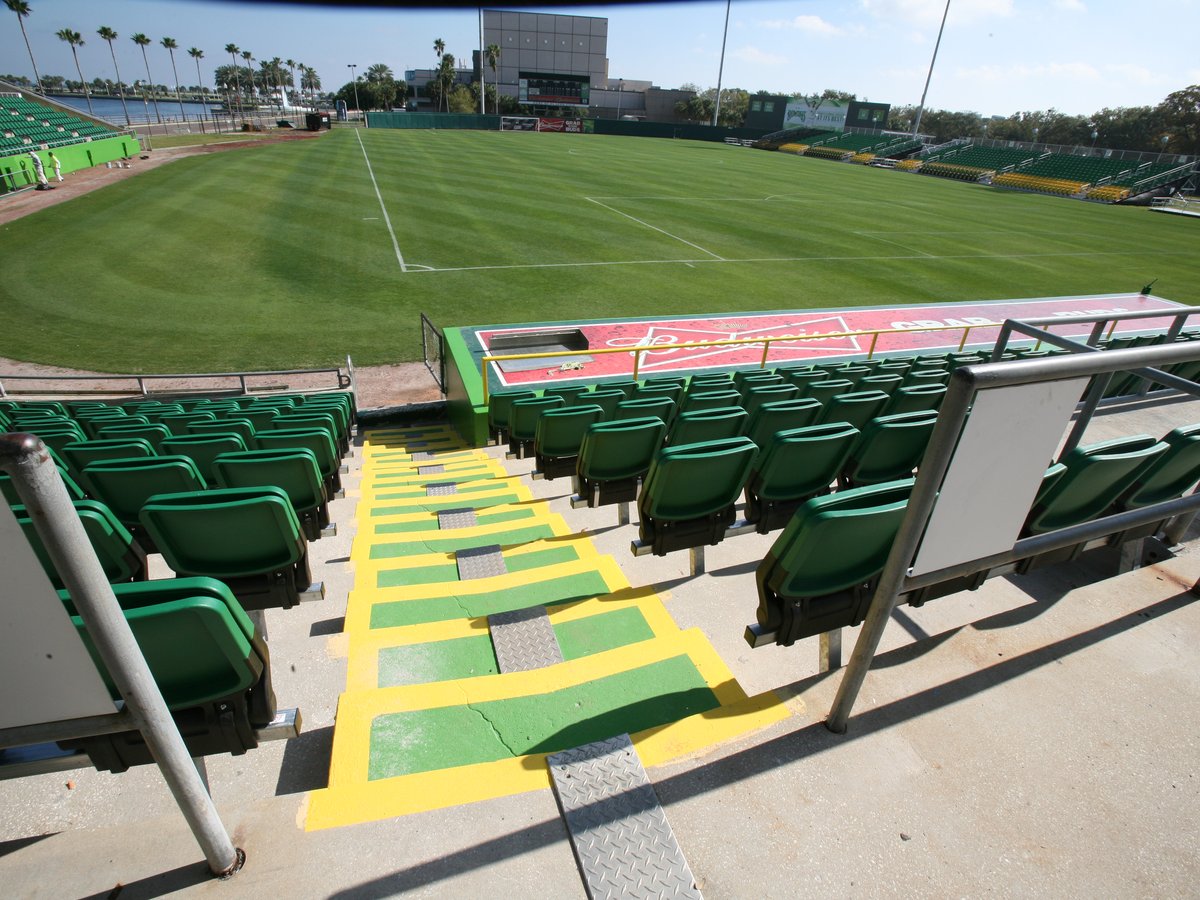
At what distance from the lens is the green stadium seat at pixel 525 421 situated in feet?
23.4

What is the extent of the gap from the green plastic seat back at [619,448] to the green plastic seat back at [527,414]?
87.4 inches

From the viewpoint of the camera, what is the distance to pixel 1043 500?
10.5ft

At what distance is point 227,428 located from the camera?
5945 millimetres

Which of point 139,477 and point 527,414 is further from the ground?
point 139,477

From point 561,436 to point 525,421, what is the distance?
5.29 ft

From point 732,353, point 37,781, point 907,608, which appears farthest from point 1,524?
point 732,353

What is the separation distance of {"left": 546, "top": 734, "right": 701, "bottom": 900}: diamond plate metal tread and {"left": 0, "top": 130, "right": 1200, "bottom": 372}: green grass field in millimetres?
13616

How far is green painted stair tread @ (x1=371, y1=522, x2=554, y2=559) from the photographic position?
5090 mm

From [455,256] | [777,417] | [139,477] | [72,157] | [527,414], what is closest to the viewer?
[139,477]

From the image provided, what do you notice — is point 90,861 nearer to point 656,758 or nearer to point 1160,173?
point 656,758

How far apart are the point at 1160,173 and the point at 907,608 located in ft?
238

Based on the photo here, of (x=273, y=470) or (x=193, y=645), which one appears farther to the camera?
(x=273, y=470)

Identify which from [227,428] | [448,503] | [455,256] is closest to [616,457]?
[448,503]

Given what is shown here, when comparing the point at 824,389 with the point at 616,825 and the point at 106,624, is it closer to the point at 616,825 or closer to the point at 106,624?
the point at 616,825
